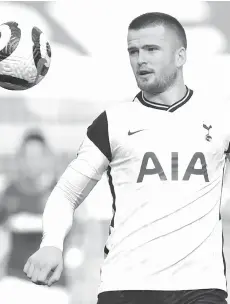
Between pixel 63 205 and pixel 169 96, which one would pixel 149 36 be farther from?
pixel 63 205

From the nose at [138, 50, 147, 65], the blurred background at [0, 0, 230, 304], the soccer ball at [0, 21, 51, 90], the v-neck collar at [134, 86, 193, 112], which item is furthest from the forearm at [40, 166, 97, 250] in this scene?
the blurred background at [0, 0, 230, 304]

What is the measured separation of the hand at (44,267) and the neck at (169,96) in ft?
2.65

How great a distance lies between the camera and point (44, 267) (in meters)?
2.78

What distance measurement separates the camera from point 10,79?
12.6 feet

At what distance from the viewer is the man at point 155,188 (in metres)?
3.00

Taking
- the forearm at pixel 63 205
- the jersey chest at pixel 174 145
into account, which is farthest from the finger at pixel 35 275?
the jersey chest at pixel 174 145

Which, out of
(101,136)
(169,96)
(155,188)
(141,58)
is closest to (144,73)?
(141,58)

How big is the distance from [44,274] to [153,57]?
99cm

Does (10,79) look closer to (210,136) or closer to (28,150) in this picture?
(210,136)

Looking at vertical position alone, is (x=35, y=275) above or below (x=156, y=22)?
below

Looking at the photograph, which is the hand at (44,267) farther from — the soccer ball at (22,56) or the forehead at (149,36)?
the soccer ball at (22,56)

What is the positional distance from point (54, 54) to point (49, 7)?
40 cm

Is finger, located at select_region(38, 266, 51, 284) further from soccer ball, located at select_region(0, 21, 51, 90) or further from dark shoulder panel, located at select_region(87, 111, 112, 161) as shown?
soccer ball, located at select_region(0, 21, 51, 90)

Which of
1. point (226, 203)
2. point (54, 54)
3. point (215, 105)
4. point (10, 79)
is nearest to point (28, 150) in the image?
point (54, 54)
